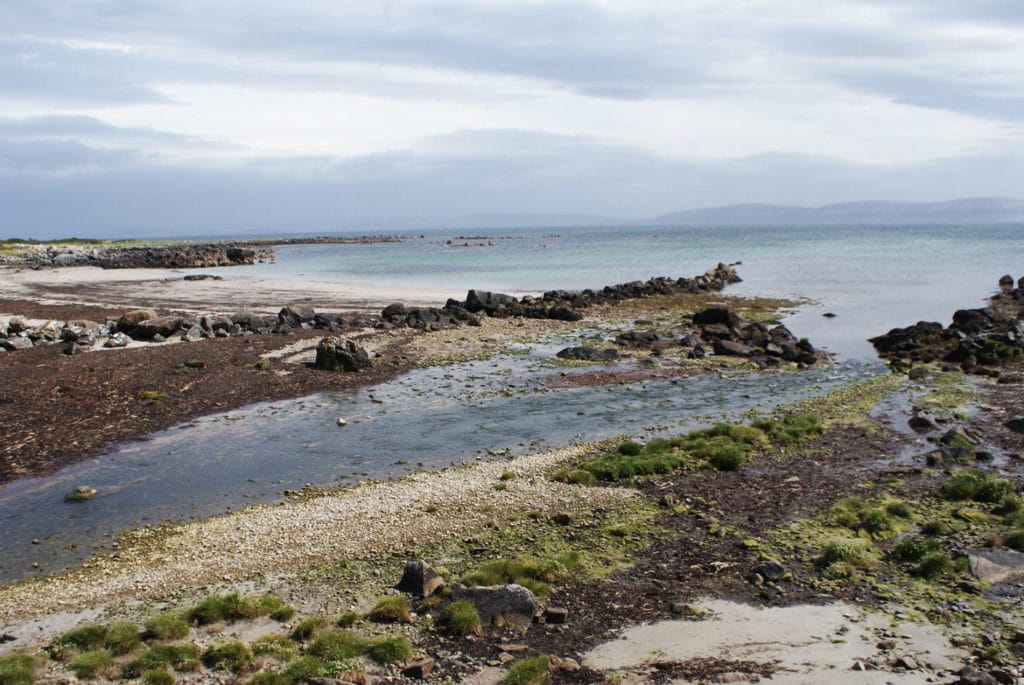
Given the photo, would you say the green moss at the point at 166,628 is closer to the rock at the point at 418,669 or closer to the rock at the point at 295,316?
the rock at the point at 418,669

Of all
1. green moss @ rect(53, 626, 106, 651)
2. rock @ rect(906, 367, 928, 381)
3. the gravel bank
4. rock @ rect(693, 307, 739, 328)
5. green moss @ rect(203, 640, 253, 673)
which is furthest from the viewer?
rock @ rect(693, 307, 739, 328)

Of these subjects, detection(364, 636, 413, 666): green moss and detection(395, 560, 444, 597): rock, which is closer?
detection(364, 636, 413, 666): green moss

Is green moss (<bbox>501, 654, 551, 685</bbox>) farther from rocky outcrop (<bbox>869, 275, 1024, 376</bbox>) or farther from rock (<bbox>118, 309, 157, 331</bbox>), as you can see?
rock (<bbox>118, 309, 157, 331</bbox>)

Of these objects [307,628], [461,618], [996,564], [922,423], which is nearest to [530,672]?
[461,618]

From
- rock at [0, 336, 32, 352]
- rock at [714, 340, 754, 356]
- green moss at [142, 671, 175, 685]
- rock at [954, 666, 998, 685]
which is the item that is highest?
rock at [0, 336, 32, 352]

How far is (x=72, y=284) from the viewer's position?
7031 centimetres

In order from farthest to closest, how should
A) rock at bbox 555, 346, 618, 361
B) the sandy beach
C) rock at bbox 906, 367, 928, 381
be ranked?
the sandy beach
rock at bbox 555, 346, 618, 361
rock at bbox 906, 367, 928, 381

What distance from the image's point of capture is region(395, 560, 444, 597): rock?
37.6 ft

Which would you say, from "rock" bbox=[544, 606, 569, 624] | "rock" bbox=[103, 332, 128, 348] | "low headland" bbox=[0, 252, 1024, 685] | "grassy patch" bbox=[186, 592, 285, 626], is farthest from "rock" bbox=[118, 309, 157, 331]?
"rock" bbox=[544, 606, 569, 624]

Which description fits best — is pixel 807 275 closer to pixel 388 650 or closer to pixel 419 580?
pixel 419 580

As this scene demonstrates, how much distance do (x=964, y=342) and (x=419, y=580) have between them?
30171 millimetres

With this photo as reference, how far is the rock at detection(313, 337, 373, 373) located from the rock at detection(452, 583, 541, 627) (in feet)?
66.5

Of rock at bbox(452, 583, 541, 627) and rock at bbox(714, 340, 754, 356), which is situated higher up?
rock at bbox(714, 340, 754, 356)

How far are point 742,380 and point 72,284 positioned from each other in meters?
65.7
